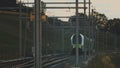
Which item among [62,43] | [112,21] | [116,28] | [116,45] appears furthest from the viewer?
[112,21]

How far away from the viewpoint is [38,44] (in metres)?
15.7

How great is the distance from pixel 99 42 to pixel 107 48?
8.04 meters

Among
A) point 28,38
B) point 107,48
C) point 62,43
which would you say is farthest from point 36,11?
point 107,48

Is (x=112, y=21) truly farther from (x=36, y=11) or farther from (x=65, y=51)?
(x=36, y=11)

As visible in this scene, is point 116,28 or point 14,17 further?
point 116,28

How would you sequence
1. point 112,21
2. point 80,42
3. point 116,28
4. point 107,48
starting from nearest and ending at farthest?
point 80,42, point 107,48, point 116,28, point 112,21

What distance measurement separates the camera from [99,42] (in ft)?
274

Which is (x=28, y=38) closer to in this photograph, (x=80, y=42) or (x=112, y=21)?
(x=80, y=42)

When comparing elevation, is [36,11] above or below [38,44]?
above

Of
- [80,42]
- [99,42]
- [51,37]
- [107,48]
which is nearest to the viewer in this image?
[80,42]

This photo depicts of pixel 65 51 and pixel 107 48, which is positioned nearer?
pixel 65 51

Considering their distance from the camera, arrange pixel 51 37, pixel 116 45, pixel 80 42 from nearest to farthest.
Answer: pixel 80 42
pixel 51 37
pixel 116 45

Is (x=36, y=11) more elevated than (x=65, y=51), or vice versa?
(x=36, y=11)

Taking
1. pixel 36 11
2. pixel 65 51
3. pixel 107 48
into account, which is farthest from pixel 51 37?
pixel 36 11
